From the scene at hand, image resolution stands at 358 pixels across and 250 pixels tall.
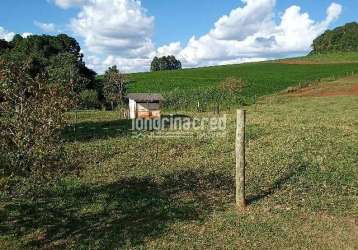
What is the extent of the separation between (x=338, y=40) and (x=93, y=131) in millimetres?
115573

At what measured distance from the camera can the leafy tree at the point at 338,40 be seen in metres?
123

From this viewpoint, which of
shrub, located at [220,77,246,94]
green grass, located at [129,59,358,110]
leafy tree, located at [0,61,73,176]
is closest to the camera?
leafy tree, located at [0,61,73,176]

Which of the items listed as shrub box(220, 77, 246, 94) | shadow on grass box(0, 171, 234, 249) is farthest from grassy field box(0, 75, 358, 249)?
shrub box(220, 77, 246, 94)

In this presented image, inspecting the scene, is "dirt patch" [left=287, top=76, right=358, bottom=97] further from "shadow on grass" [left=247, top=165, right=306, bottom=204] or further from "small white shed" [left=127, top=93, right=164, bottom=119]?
"shadow on grass" [left=247, top=165, right=306, bottom=204]

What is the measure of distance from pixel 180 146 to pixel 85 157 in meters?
4.48

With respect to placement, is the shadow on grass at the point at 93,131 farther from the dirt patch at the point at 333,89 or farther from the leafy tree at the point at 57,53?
the dirt patch at the point at 333,89

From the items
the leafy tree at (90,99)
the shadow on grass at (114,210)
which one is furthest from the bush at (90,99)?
the shadow on grass at (114,210)

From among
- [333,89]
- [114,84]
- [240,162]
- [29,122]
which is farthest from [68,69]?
[333,89]

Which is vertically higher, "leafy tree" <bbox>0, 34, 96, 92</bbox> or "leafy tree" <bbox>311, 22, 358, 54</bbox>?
"leafy tree" <bbox>311, 22, 358, 54</bbox>

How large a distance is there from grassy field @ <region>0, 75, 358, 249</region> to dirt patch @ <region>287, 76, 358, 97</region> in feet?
102

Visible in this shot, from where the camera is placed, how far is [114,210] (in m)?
12.5

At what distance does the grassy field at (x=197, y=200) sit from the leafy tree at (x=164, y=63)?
4711 inches

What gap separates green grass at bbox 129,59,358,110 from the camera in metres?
49.4

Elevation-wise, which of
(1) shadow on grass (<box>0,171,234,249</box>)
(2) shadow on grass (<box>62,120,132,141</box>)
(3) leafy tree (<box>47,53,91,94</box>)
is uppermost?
(3) leafy tree (<box>47,53,91,94</box>)
